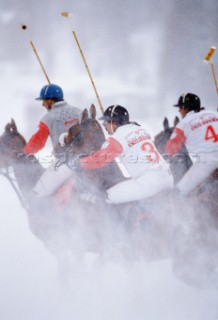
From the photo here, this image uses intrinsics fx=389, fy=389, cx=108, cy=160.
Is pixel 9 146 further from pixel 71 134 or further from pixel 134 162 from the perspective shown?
pixel 134 162

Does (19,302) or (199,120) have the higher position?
(199,120)

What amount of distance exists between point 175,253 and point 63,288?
1516 mm

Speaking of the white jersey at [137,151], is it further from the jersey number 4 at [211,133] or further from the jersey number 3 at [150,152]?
the jersey number 4 at [211,133]

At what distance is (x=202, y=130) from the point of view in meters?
4.88

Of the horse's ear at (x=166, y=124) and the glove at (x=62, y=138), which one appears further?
the horse's ear at (x=166, y=124)

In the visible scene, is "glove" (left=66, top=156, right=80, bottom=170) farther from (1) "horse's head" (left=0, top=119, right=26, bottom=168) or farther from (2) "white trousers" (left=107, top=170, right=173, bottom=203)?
(1) "horse's head" (left=0, top=119, right=26, bottom=168)

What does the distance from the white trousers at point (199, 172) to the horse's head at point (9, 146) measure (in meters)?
1.99

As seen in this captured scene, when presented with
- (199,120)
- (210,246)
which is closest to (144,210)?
(210,246)

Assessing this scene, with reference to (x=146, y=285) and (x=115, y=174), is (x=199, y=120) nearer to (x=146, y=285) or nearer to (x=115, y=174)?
(x=115, y=174)

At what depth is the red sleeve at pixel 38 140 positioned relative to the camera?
457 cm

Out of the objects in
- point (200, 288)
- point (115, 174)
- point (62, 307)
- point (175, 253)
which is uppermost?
point (115, 174)

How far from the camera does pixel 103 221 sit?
4379mm

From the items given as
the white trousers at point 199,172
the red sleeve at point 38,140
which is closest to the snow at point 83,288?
the red sleeve at point 38,140

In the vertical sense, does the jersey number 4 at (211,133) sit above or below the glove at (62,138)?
below
